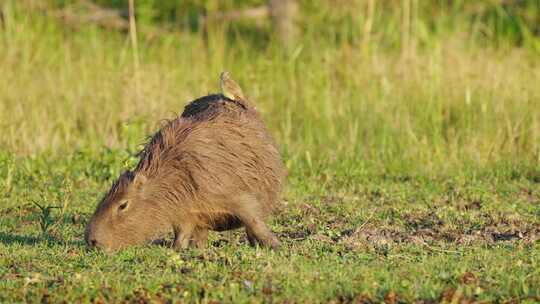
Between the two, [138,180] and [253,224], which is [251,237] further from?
[138,180]

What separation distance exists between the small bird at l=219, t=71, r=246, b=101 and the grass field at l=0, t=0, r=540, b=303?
2.63 feet

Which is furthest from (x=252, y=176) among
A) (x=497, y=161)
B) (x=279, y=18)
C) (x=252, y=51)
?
(x=279, y=18)

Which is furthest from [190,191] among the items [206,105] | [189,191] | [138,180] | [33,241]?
[33,241]

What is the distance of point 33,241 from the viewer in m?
6.36

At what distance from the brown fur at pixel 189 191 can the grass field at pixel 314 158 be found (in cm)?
14

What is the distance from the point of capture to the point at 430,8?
14938 millimetres

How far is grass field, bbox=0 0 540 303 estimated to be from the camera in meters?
4.98

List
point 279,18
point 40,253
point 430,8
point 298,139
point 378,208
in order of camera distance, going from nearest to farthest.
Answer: point 40,253 < point 378,208 < point 298,139 < point 279,18 < point 430,8

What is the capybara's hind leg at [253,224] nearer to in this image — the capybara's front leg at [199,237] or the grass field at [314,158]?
the grass field at [314,158]

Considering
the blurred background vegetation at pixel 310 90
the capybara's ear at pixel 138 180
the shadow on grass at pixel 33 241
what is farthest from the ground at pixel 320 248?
the blurred background vegetation at pixel 310 90

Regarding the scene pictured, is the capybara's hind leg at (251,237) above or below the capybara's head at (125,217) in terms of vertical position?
below

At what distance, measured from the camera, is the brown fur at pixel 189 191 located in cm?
574

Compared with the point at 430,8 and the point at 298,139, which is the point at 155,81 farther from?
the point at 430,8

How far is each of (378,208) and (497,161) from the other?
1.96 metres
